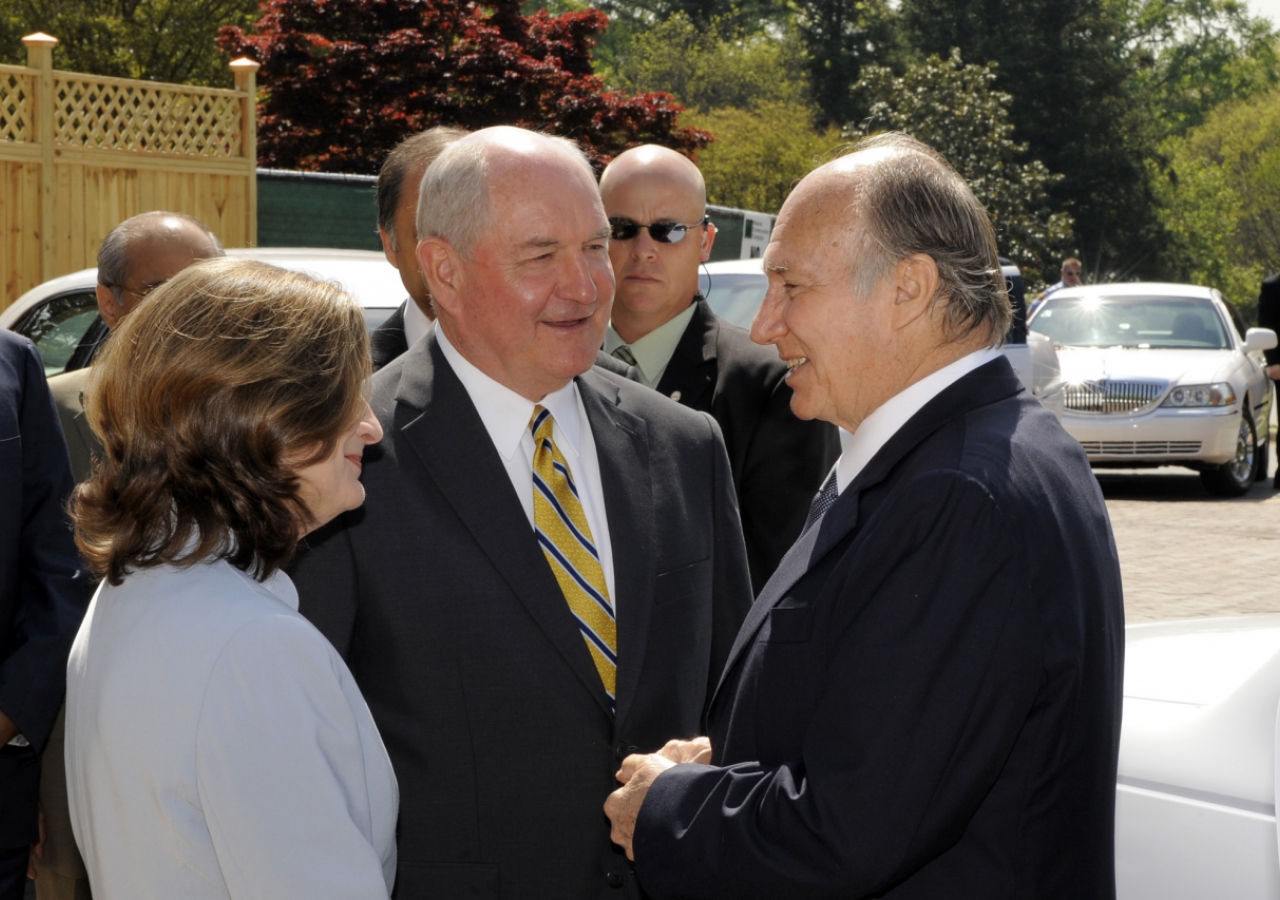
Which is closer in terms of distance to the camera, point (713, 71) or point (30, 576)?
point (30, 576)

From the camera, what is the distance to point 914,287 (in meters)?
2.09

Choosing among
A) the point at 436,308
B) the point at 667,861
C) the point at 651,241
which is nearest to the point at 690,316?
the point at 651,241

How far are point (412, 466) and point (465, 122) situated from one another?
18.1 metres

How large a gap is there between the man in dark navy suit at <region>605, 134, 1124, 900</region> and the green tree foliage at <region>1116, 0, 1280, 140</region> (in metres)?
68.9

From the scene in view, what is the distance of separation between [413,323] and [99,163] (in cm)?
1183

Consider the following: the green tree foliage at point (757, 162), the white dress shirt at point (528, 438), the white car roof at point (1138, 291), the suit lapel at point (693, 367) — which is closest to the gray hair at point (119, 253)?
the suit lapel at point (693, 367)

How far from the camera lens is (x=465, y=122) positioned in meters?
19.9

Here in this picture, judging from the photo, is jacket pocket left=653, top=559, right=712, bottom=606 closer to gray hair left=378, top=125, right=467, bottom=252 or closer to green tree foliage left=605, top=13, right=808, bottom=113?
gray hair left=378, top=125, right=467, bottom=252

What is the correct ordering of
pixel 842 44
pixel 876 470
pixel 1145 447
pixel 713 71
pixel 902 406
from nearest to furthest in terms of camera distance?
1. pixel 876 470
2. pixel 902 406
3. pixel 1145 447
4. pixel 713 71
5. pixel 842 44

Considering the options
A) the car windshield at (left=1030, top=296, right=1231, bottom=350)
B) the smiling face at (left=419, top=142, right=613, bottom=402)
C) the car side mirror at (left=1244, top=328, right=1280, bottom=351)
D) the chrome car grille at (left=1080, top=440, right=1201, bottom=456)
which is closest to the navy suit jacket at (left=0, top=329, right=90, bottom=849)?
the smiling face at (left=419, top=142, right=613, bottom=402)

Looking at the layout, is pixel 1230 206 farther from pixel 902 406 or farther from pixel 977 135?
pixel 902 406

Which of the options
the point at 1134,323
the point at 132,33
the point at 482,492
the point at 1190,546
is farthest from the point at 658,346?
the point at 132,33

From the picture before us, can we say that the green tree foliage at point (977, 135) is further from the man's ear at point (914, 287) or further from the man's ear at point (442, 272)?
the man's ear at point (914, 287)

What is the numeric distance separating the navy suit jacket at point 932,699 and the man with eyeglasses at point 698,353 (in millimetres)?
1549
